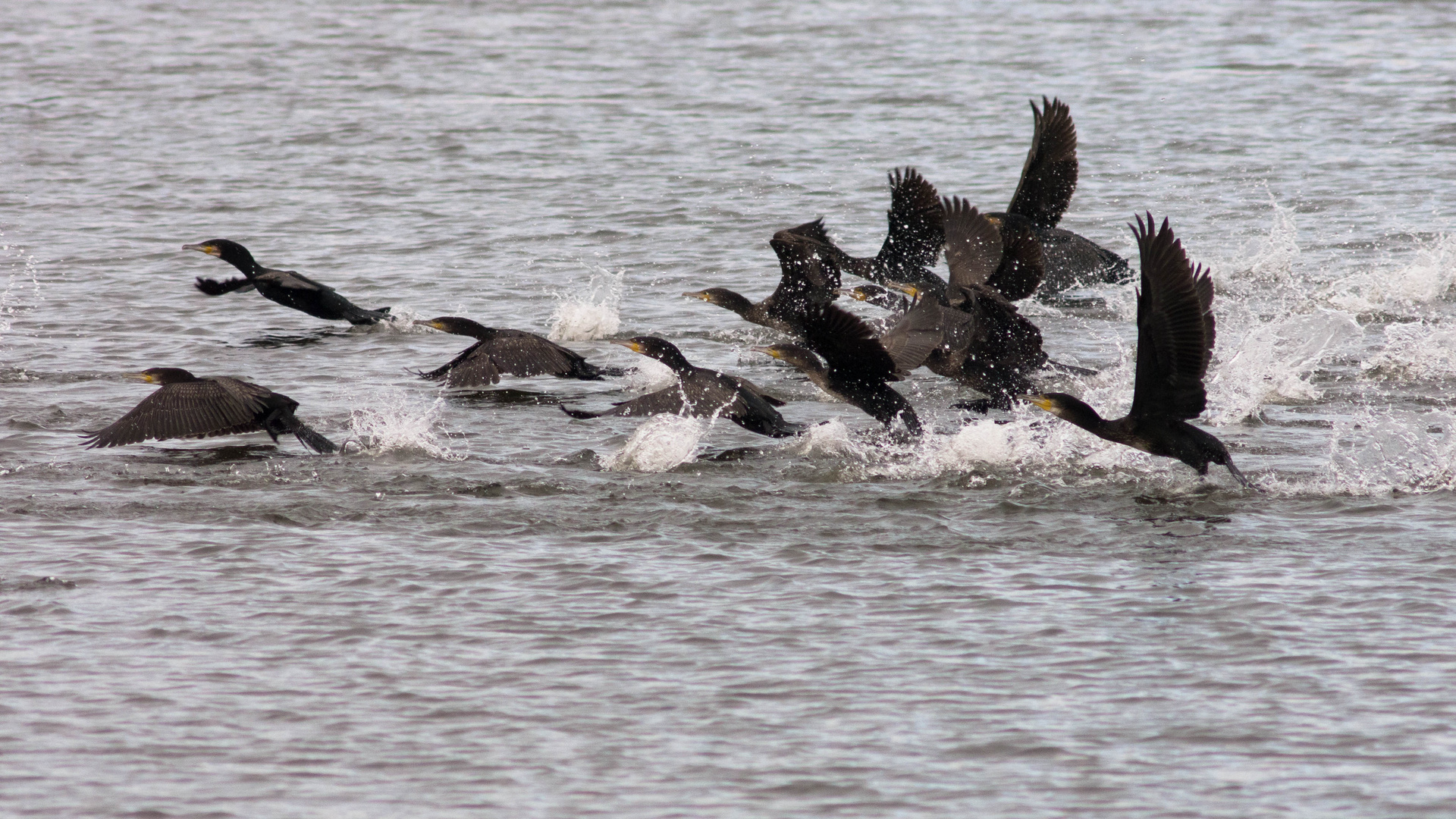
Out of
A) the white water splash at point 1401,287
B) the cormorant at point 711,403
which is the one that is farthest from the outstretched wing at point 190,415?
the white water splash at point 1401,287

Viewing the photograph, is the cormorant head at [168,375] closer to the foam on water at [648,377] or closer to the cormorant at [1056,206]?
the foam on water at [648,377]

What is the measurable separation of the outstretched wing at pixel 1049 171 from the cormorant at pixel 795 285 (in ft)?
4.51

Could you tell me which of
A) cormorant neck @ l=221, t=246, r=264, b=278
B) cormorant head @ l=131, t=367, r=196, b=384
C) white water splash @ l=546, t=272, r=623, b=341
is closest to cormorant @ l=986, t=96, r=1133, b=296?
white water splash @ l=546, t=272, r=623, b=341

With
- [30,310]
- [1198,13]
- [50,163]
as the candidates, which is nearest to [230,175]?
[50,163]

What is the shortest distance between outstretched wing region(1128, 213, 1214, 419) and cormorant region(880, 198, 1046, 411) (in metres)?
1.74

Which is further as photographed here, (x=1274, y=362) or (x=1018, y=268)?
(x=1018, y=268)

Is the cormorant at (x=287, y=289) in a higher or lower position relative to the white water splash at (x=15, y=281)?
higher

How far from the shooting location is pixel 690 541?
23.6 ft

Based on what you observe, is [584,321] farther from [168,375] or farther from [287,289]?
[168,375]

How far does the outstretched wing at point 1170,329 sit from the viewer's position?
23.3 feet

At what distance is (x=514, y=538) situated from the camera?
285 inches

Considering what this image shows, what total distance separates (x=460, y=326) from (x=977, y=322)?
3.10m

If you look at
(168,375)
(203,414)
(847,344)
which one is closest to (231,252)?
(168,375)

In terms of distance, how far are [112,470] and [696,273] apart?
6295 millimetres
